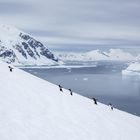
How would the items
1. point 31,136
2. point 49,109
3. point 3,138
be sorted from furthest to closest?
point 49,109
point 31,136
point 3,138

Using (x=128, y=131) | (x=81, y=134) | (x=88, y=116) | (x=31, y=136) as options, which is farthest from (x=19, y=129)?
(x=128, y=131)

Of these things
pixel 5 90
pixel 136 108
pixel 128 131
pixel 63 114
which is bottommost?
pixel 136 108

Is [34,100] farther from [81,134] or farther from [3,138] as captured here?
[3,138]

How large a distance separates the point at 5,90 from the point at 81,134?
342 inches

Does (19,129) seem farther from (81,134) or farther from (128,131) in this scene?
(128,131)

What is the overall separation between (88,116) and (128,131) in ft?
13.1

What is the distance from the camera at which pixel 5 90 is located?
3019cm

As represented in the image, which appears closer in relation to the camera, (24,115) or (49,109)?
(24,115)

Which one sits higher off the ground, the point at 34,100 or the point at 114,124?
the point at 34,100

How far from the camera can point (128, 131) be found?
32469mm

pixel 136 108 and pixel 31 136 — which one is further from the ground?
pixel 31 136

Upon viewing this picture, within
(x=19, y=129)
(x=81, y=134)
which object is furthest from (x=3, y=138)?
(x=81, y=134)

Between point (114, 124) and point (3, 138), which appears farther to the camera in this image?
point (114, 124)

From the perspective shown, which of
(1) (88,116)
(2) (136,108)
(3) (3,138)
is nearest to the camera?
(3) (3,138)
